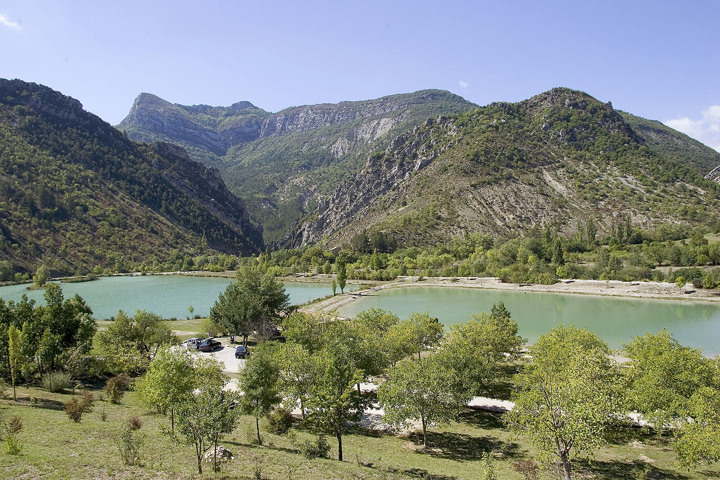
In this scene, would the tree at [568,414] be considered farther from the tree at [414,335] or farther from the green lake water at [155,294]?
the green lake water at [155,294]

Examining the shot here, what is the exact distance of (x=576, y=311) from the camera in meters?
53.5

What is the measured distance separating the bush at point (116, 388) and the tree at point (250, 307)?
11.7 metres

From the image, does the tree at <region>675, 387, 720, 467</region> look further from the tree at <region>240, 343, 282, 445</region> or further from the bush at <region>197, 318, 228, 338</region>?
the bush at <region>197, 318, 228, 338</region>

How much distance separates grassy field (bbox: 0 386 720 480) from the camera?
1096 centimetres

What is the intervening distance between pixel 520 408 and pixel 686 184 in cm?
14857

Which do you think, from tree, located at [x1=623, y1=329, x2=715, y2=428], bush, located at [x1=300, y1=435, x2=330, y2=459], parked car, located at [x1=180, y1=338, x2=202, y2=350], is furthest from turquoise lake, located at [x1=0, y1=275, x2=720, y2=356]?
bush, located at [x1=300, y1=435, x2=330, y2=459]

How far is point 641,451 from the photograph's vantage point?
16.9m

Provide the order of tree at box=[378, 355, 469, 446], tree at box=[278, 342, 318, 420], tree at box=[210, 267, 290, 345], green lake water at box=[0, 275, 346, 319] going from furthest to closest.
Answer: green lake water at box=[0, 275, 346, 319]
tree at box=[210, 267, 290, 345]
tree at box=[278, 342, 318, 420]
tree at box=[378, 355, 469, 446]

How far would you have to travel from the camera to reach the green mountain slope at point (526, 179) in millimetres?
118688

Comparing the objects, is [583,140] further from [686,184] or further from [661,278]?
[661,278]

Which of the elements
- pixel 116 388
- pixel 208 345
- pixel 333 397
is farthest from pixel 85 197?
pixel 333 397

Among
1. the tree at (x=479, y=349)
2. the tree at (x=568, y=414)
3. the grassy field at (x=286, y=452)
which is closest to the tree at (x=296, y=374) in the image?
the grassy field at (x=286, y=452)

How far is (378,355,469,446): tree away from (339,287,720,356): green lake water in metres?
23.7

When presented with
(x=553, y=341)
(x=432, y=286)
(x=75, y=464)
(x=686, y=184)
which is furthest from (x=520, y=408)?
(x=686, y=184)
